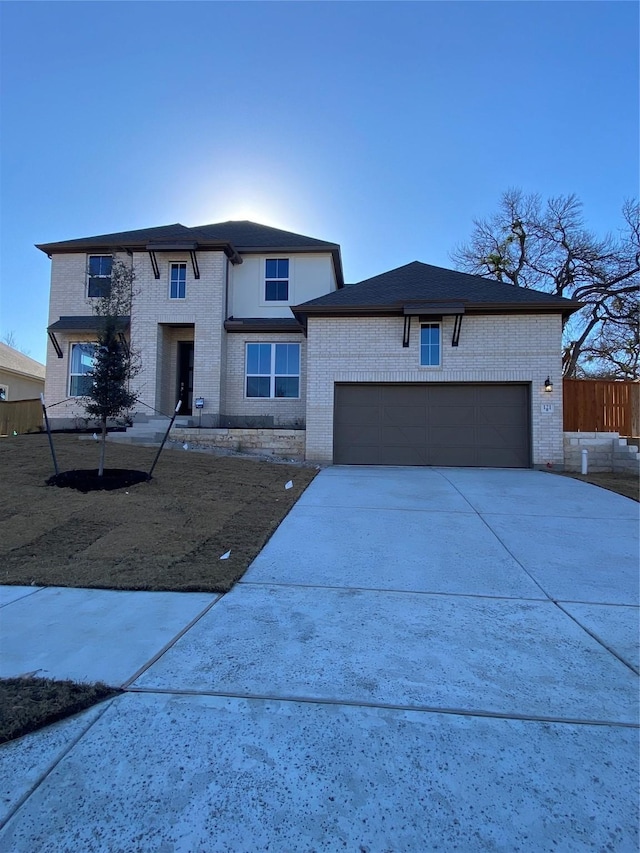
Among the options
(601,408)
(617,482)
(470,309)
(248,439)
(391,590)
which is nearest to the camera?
(391,590)

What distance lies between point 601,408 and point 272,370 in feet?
32.7

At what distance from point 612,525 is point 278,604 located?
552cm

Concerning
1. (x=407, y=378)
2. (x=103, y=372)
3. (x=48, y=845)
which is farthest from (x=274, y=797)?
(x=407, y=378)

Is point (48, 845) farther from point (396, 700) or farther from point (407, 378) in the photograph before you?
point (407, 378)

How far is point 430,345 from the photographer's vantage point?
13828 millimetres

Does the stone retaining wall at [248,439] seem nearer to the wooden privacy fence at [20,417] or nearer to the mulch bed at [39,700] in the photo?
the wooden privacy fence at [20,417]

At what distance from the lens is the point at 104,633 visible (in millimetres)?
3641

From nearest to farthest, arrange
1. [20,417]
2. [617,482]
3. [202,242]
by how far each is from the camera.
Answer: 1. [617,482]
2. [202,242]
3. [20,417]

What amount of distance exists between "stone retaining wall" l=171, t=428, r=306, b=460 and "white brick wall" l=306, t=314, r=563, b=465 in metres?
0.73

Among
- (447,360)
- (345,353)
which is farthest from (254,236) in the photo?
(447,360)

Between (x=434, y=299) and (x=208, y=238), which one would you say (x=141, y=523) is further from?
(x=208, y=238)

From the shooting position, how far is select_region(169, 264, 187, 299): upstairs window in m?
16.5

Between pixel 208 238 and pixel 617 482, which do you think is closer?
pixel 617 482

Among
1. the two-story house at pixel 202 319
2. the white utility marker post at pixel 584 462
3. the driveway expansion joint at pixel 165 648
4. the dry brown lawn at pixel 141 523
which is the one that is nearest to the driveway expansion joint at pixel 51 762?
the driveway expansion joint at pixel 165 648
